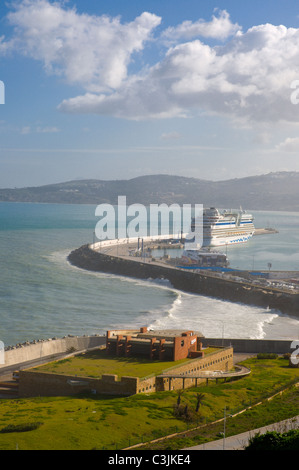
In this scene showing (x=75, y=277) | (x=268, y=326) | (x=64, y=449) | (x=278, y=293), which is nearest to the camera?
(x=64, y=449)

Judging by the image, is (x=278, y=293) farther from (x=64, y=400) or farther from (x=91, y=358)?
(x=64, y=400)

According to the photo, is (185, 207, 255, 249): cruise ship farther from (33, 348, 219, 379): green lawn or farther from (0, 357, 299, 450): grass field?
(0, 357, 299, 450): grass field

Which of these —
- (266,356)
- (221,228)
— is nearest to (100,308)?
(266,356)

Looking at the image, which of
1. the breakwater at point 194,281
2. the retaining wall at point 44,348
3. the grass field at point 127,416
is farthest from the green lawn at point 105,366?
the breakwater at point 194,281

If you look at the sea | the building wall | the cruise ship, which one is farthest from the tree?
the cruise ship

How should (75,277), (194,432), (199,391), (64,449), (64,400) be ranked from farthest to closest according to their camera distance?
1. (75,277)
2. (199,391)
3. (64,400)
4. (194,432)
5. (64,449)
